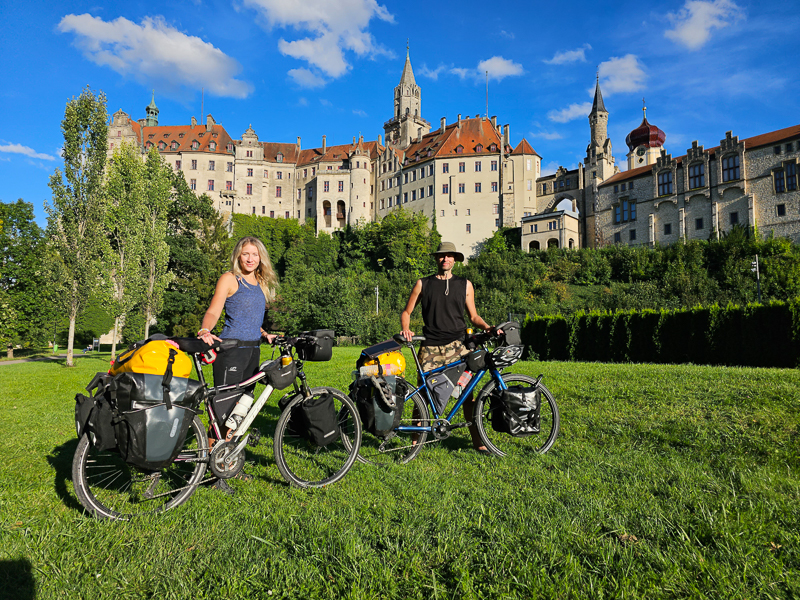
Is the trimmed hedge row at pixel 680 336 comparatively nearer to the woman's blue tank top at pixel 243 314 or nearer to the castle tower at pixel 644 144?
the woman's blue tank top at pixel 243 314

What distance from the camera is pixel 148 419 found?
3.46 meters

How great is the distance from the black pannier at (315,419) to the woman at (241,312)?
51 centimetres

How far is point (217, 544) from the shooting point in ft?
10.7

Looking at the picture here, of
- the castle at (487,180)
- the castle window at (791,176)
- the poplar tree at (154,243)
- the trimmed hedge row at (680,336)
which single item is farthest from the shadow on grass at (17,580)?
the castle window at (791,176)

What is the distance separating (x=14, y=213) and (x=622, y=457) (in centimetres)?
4430

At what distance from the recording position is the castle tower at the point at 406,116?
87.7 m

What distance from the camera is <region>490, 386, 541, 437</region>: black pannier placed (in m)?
5.20

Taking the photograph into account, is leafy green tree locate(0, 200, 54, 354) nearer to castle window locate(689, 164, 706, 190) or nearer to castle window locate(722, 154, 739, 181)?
castle window locate(689, 164, 706, 190)

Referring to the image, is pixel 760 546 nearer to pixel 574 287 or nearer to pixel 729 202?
pixel 574 287

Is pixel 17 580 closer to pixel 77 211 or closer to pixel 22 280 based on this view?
pixel 77 211

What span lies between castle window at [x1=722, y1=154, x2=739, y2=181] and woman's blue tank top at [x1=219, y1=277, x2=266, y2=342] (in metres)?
61.6

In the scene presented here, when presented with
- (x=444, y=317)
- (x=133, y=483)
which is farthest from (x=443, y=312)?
(x=133, y=483)

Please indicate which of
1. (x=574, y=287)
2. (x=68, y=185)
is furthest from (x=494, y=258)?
(x=68, y=185)

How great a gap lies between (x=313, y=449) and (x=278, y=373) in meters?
1.24
